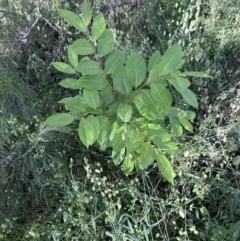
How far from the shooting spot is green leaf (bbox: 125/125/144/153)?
104 cm

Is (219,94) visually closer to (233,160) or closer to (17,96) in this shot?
(233,160)

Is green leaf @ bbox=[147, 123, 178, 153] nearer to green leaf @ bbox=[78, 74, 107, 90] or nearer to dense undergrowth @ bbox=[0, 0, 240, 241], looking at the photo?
green leaf @ bbox=[78, 74, 107, 90]

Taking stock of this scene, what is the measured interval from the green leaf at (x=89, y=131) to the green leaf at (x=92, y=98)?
43 mm

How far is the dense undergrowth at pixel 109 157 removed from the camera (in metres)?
1.43

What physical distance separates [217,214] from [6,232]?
89cm

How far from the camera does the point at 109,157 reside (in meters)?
1.55

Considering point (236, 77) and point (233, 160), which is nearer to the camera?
point (233, 160)

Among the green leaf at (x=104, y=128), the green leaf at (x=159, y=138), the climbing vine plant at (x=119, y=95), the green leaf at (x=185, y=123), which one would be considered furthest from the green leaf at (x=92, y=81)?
the green leaf at (x=185, y=123)

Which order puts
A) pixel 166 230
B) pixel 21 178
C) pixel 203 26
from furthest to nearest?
pixel 203 26 < pixel 21 178 < pixel 166 230

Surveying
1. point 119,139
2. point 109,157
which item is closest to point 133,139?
point 119,139

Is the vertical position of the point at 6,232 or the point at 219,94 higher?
the point at 219,94

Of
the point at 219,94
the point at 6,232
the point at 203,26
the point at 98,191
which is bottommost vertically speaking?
the point at 6,232

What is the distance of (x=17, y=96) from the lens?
1.47m

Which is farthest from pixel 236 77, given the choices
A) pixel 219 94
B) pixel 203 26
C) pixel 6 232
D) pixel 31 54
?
pixel 6 232
